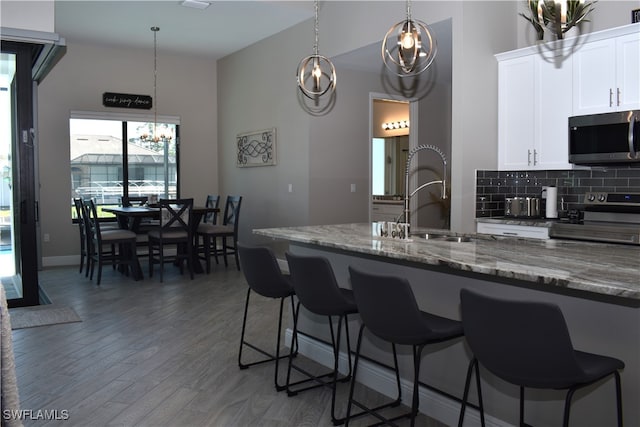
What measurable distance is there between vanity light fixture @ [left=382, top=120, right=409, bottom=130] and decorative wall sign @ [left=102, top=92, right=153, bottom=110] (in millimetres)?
3833

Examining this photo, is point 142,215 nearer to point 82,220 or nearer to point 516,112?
point 82,220

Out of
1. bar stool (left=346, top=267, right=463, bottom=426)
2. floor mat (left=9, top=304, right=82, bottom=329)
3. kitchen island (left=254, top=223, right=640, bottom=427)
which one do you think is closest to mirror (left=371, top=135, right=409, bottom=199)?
floor mat (left=9, top=304, right=82, bottom=329)

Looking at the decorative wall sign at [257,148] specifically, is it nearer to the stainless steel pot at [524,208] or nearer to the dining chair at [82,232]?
the dining chair at [82,232]

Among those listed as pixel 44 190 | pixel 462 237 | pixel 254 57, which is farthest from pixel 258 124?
pixel 462 237

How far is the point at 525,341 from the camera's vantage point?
1787 millimetres

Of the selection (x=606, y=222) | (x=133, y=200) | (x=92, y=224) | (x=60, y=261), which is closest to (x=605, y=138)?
(x=606, y=222)

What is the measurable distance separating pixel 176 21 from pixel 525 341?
6046 millimetres

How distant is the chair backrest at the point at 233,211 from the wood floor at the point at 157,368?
1610mm

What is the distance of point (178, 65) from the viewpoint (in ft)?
27.7

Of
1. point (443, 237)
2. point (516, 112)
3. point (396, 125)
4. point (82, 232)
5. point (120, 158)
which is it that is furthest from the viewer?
point (396, 125)

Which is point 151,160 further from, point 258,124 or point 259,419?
point 259,419

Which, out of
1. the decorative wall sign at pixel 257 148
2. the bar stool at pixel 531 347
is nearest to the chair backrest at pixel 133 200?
the decorative wall sign at pixel 257 148

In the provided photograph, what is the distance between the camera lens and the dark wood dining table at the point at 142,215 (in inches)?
255

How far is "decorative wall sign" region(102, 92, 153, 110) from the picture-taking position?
788 centimetres
